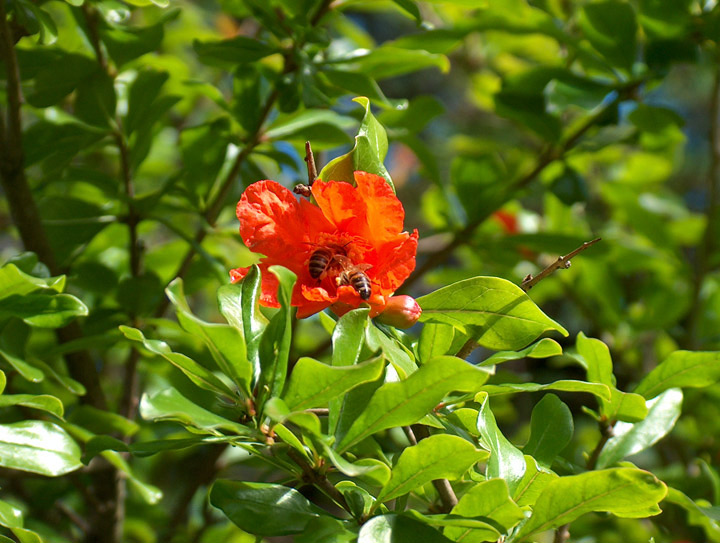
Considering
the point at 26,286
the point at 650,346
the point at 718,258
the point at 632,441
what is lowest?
the point at 650,346

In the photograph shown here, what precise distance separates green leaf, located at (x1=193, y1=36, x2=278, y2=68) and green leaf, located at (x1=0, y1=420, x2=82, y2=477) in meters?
0.53

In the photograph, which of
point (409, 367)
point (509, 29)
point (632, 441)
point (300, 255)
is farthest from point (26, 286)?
point (509, 29)

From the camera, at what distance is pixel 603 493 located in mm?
559

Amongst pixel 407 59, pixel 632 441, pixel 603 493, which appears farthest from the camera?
pixel 407 59

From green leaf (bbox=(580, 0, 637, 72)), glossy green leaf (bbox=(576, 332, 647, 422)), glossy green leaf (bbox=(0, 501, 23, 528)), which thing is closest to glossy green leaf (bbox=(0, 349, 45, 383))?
glossy green leaf (bbox=(0, 501, 23, 528))

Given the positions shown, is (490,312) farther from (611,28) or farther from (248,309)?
(611,28)

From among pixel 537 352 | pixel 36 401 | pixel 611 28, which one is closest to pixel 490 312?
pixel 537 352

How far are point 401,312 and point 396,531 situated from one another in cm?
19

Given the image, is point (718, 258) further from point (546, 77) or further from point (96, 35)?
point (96, 35)

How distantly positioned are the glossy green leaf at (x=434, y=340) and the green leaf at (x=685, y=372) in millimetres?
254

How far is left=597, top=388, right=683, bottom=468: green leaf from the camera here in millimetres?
801

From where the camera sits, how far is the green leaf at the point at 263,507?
566 millimetres

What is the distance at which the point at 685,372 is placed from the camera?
2.43 ft

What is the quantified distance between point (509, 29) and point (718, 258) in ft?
2.23
